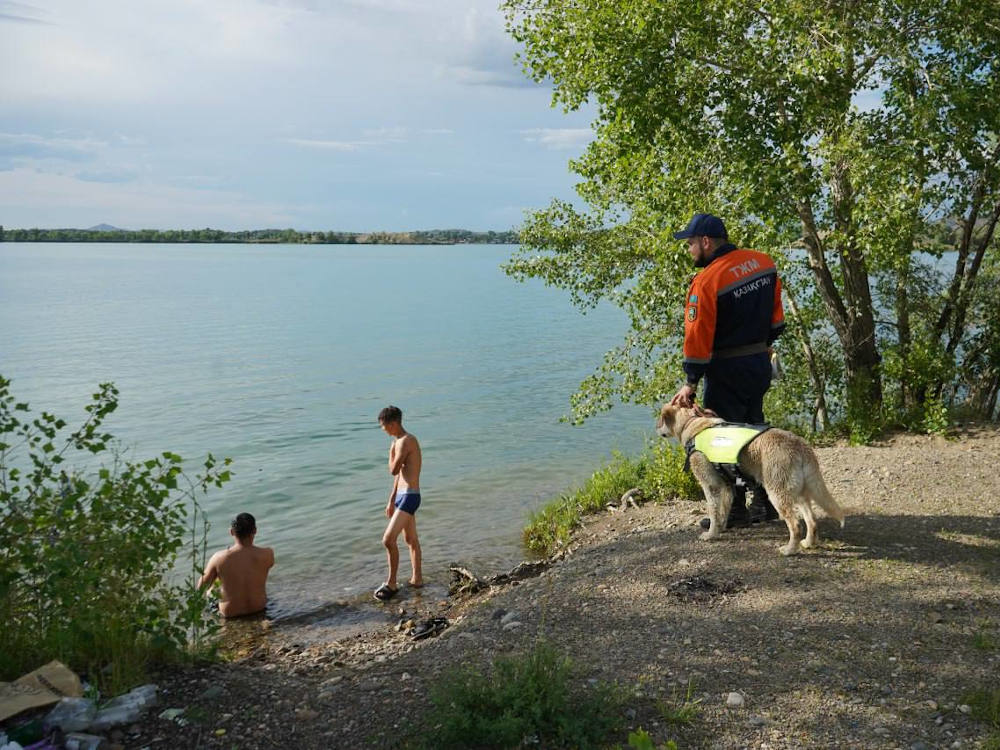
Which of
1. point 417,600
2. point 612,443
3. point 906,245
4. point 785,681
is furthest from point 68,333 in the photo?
point 785,681

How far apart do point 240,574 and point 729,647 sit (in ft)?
19.3

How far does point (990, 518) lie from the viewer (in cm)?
786

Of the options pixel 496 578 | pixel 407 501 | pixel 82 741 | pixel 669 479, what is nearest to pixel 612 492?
pixel 669 479

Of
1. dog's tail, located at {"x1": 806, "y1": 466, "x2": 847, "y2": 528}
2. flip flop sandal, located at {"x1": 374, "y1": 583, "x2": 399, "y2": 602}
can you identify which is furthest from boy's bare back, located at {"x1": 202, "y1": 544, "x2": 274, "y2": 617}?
dog's tail, located at {"x1": 806, "y1": 466, "x2": 847, "y2": 528}

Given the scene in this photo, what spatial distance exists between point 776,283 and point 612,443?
33.1ft

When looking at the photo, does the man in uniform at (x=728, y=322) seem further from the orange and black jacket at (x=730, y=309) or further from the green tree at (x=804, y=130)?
the green tree at (x=804, y=130)

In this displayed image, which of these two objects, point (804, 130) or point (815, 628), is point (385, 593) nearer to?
point (815, 628)

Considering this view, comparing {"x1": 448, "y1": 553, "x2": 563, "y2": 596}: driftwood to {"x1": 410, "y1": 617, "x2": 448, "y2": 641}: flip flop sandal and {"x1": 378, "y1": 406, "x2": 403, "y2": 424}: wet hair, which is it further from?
{"x1": 378, "y1": 406, "x2": 403, "y2": 424}: wet hair

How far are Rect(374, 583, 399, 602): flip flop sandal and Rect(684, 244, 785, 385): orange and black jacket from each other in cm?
447

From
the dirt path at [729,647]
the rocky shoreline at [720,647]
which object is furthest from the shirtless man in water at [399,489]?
the dirt path at [729,647]

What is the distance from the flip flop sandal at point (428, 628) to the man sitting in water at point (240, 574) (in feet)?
7.71

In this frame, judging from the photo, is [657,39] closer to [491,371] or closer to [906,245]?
[906,245]

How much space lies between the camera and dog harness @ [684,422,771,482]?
6.89 metres

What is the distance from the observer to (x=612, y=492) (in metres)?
11.2
